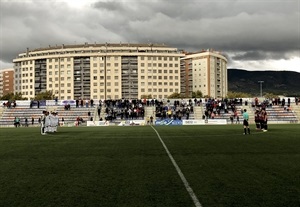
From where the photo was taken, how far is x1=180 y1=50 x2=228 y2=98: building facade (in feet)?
562

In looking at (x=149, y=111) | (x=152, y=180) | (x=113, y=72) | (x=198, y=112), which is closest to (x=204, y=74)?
(x=113, y=72)

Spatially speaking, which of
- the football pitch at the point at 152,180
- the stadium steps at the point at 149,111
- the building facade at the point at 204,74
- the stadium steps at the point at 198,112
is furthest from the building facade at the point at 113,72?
the football pitch at the point at 152,180

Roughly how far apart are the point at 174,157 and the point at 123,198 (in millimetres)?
6727

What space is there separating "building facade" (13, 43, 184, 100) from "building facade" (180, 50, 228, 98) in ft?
46.5

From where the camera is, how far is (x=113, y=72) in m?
163

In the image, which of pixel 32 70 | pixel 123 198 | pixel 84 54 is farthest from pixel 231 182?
pixel 32 70

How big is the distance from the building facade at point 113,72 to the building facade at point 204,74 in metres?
14.2

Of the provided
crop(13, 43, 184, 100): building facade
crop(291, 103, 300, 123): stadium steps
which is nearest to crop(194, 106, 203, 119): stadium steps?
crop(291, 103, 300, 123): stadium steps

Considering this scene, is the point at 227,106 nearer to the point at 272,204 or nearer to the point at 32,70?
the point at 272,204

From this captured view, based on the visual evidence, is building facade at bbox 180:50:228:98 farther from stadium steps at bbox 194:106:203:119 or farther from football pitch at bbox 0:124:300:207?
football pitch at bbox 0:124:300:207

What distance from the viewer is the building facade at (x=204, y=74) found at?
171 meters

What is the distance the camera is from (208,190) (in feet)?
27.7

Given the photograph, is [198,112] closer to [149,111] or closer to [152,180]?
[149,111]

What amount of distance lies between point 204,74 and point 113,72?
41323 mm
